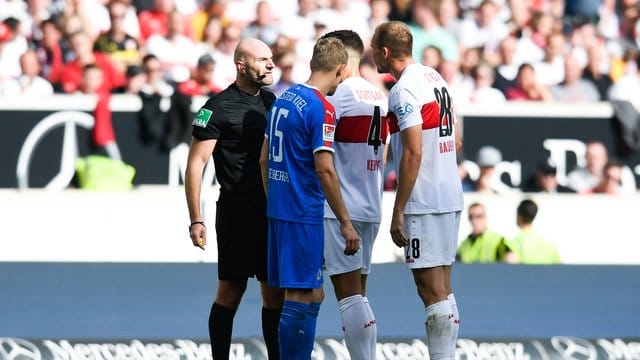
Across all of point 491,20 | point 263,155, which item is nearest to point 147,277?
point 263,155

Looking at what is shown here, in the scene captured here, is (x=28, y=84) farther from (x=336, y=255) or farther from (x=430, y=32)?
(x=336, y=255)

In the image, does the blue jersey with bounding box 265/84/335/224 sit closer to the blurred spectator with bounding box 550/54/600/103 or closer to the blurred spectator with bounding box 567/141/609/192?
the blurred spectator with bounding box 567/141/609/192

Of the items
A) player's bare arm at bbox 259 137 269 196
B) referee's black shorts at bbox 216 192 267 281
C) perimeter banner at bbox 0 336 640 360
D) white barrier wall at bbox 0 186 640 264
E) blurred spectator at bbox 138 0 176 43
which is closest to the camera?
player's bare arm at bbox 259 137 269 196

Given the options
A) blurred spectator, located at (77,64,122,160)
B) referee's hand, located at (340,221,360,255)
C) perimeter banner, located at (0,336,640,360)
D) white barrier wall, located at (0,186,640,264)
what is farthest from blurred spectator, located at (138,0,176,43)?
referee's hand, located at (340,221,360,255)

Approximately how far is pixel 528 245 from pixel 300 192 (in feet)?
19.7

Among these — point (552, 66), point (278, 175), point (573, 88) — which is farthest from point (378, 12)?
point (278, 175)

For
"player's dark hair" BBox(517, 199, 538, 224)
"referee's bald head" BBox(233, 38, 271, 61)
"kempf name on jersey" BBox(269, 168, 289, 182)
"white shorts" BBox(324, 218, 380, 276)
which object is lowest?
"player's dark hair" BBox(517, 199, 538, 224)

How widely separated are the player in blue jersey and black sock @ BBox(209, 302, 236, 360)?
0.56 metres

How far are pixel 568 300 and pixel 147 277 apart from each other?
3258mm

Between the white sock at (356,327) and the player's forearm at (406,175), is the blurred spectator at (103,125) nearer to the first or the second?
the white sock at (356,327)

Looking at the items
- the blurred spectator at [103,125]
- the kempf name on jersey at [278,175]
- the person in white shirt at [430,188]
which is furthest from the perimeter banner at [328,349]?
the blurred spectator at [103,125]

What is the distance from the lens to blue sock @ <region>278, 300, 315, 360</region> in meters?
6.75

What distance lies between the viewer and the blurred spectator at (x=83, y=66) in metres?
13.7

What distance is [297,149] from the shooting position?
6.70 metres
